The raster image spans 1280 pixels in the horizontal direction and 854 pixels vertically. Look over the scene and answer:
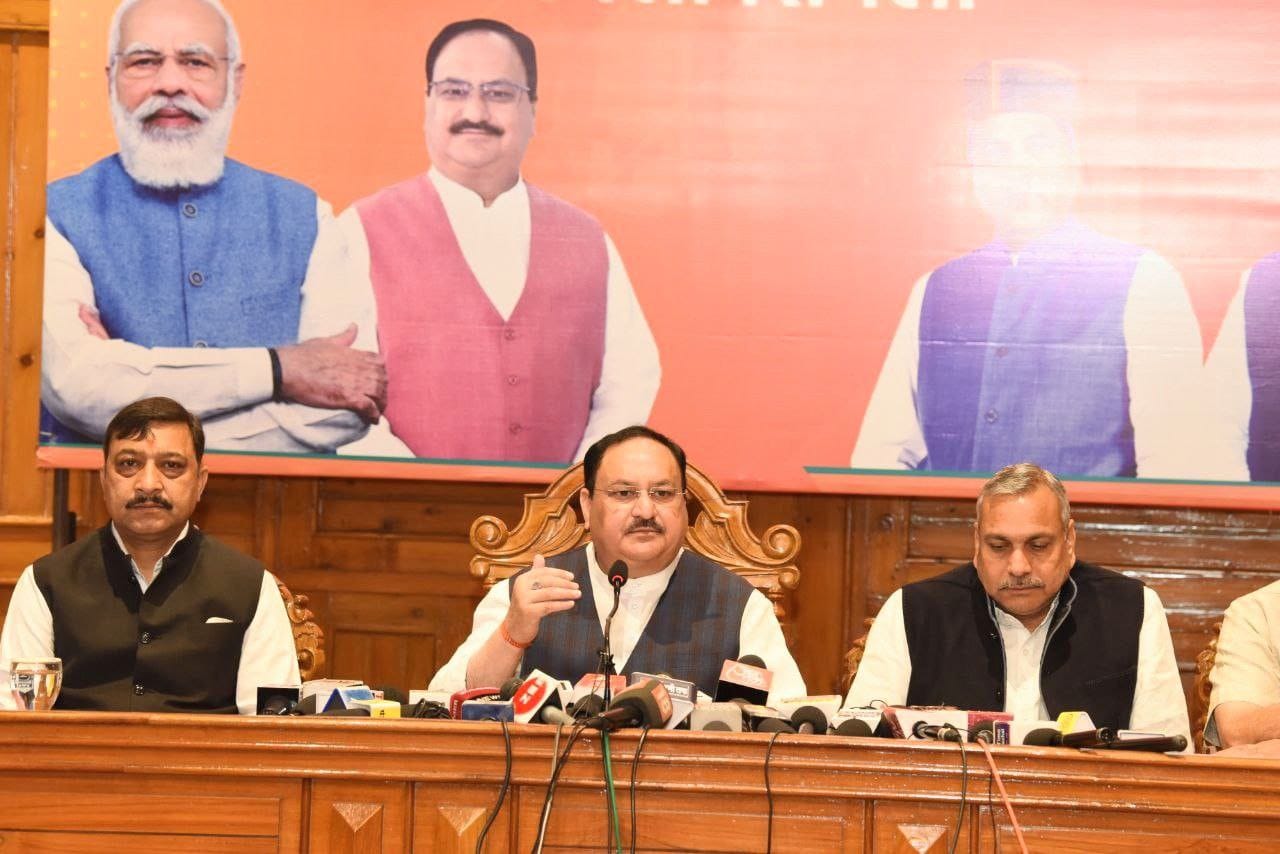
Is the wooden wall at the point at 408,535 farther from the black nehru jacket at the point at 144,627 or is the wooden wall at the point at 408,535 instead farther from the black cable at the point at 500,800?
the black cable at the point at 500,800

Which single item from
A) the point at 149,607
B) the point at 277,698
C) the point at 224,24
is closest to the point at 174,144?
the point at 224,24

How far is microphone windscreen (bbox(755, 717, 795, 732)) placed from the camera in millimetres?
2131

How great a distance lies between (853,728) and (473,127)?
2311mm

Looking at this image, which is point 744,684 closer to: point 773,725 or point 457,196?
point 773,725

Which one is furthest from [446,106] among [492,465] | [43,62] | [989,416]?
[989,416]

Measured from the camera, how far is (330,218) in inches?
153

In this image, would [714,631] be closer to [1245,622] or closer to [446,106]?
[1245,622]

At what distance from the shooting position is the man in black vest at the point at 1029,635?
2840 mm

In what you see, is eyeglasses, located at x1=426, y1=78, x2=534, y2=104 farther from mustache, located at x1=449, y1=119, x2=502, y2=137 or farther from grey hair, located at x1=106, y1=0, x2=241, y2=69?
grey hair, located at x1=106, y1=0, x2=241, y2=69

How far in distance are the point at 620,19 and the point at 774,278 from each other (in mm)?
833

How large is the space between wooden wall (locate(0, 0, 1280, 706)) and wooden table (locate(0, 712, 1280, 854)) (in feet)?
6.59

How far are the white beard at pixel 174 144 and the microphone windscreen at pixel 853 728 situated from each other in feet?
8.50

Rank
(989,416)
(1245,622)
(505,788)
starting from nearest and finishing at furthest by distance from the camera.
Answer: (505,788) < (1245,622) < (989,416)

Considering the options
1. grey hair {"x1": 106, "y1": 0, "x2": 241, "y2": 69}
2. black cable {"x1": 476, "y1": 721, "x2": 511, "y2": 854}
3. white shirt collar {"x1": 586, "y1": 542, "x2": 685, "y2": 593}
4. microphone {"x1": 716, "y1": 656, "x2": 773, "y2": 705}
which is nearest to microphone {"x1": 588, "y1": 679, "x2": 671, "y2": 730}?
black cable {"x1": 476, "y1": 721, "x2": 511, "y2": 854}
